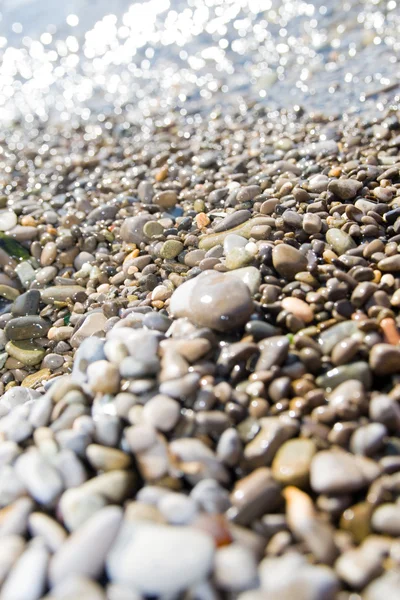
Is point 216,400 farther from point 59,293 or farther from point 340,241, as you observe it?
point 59,293

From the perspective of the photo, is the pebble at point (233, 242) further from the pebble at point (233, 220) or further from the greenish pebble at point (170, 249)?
A: the greenish pebble at point (170, 249)

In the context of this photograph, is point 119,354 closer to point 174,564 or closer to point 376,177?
point 174,564

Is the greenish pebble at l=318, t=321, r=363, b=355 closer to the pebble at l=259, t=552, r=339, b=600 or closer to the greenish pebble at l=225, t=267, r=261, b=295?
the greenish pebble at l=225, t=267, r=261, b=295

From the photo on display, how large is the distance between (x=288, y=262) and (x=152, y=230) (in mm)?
1357

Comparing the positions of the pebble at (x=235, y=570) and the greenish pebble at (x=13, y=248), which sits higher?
the greenish pebble at (x=13, y=248)

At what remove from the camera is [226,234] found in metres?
3.50

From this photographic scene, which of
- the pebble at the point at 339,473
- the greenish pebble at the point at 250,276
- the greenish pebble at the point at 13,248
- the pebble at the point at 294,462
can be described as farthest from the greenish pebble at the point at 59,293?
the pebble at the point at 339,473

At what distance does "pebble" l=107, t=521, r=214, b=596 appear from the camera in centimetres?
166

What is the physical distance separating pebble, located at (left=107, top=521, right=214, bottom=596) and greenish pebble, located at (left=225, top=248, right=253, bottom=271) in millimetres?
1567

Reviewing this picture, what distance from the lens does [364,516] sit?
179cm

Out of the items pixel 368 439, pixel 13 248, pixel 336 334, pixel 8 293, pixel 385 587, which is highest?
pixel 13 248

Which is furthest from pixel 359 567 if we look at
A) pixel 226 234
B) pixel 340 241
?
pixel 226 234

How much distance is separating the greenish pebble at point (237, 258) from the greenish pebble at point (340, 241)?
1.67 feet

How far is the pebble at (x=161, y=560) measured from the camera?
166cm
